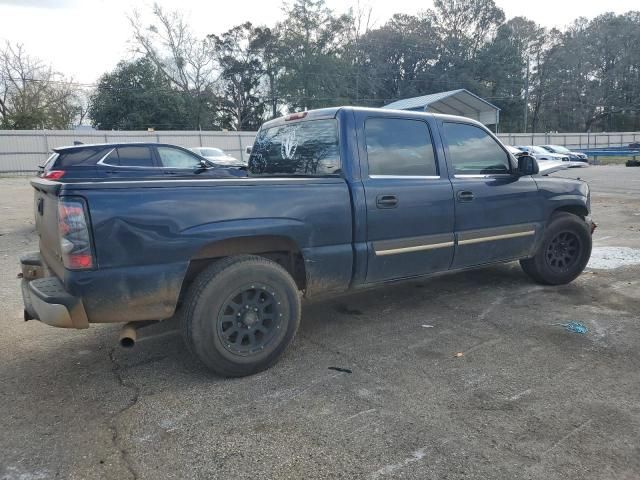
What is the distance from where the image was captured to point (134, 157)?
392 inches

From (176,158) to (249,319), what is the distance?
759 cm

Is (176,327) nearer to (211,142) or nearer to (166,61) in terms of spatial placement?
(211,142)

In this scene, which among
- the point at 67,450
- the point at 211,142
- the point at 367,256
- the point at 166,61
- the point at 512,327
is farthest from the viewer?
the point at 166,61

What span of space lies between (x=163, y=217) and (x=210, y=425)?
1.27 metres

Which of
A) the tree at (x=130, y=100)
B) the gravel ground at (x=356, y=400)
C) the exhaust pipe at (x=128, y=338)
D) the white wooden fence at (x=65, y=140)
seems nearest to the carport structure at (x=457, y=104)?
the white wooden fence at (x=65, y=140)

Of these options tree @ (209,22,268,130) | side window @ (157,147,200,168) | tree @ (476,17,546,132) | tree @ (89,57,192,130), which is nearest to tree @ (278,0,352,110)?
tree @ (209,22,268,130)

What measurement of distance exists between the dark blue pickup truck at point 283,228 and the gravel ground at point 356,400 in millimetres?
440

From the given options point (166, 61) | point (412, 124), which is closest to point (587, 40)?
point (166, 61)

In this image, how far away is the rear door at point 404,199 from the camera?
13.1 feet

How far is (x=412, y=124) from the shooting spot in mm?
4422

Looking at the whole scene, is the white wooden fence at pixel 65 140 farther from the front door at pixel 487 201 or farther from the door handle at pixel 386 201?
the door handle at pixel 386 201

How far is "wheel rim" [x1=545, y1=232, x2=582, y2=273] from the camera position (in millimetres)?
5449

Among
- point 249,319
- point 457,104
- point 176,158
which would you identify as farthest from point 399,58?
point 249,319

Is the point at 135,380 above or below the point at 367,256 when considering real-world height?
below
